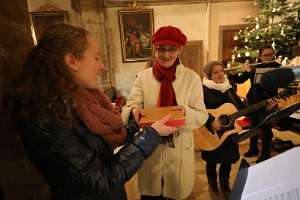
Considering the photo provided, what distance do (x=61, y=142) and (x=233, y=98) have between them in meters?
1.90

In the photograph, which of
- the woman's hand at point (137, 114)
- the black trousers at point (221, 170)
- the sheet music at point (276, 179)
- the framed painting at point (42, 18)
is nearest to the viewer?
the sheet music at point (276, 179)

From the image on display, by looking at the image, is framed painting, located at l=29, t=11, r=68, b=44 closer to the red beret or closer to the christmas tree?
the christmas tree

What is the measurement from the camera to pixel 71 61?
854mm

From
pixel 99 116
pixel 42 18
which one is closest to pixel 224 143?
pixel 99 116

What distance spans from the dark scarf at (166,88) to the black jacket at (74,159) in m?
0.66

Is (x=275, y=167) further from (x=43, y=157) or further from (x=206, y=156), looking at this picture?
(x=206, y=156)

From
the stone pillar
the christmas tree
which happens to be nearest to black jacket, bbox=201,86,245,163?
the stone pillar

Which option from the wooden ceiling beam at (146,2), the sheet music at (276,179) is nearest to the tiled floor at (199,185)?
the sheet music at (276,179)

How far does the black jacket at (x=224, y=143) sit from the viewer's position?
220 centimetres

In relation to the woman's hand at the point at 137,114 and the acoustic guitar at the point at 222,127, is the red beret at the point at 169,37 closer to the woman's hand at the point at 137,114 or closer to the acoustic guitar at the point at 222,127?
the woman's hand at the point at 137,114

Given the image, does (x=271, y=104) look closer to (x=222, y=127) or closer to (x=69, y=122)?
(x=222, y=127)

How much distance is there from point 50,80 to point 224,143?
1776 millimetres

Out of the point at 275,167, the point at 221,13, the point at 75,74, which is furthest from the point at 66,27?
the point at 221,13

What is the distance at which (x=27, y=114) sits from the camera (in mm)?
767
